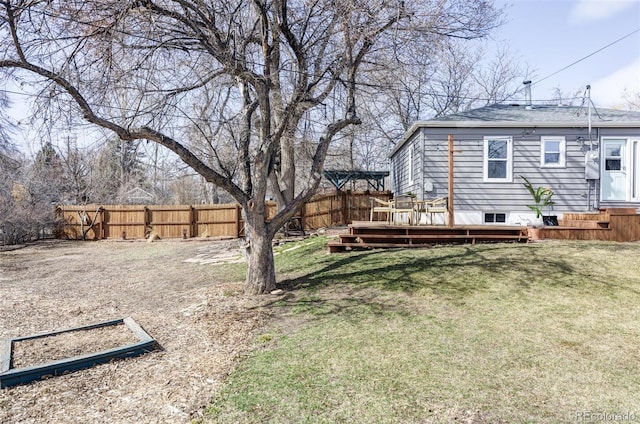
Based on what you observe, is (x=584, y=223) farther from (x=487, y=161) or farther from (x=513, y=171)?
(x=487, y=161)

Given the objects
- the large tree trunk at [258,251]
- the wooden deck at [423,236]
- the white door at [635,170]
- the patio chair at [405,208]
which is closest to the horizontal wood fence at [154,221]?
the patio chair at [405,208]

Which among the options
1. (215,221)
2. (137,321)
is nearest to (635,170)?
(137,321)

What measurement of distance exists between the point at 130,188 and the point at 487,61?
23372mm

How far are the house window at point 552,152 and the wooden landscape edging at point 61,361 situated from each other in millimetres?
11267

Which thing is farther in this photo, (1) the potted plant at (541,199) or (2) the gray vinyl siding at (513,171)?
(2) the gray vinyl siding at (513,171)

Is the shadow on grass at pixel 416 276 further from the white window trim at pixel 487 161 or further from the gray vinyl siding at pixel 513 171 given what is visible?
the white window trim at pixel 487 161

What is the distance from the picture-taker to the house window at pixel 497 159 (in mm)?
11422

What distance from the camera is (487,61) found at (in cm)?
2345

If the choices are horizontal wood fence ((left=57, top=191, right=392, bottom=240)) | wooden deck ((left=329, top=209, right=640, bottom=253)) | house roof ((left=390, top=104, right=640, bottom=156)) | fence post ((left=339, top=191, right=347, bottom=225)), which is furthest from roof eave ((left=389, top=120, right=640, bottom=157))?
fence post ((left=339, top=191, right=347, bottom=225))

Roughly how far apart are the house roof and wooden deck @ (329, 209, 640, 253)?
3020 mm

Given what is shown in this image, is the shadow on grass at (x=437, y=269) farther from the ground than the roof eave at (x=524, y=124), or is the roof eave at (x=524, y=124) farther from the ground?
the roof eave at (x=524, y=124)

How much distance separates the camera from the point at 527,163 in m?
11.4

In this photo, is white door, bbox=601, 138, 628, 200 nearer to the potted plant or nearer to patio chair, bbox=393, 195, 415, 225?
the potted plant

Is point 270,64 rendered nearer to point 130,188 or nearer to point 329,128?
point 329,128
